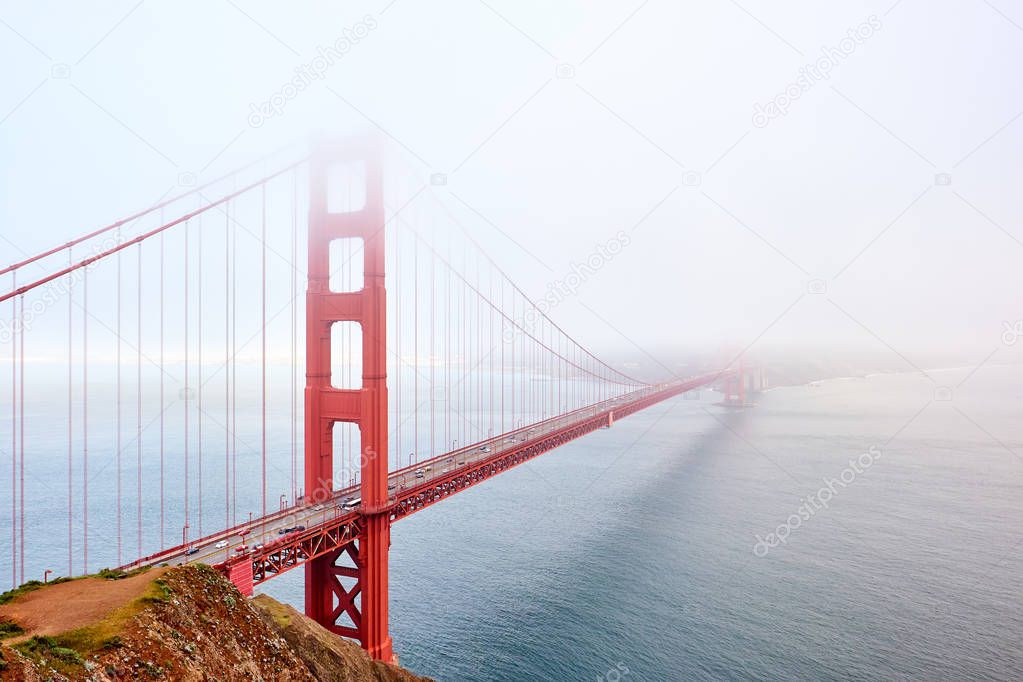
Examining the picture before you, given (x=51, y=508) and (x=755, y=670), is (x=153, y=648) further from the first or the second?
(x=51, y=508)

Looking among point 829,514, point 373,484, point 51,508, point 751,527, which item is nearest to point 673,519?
point 751,527

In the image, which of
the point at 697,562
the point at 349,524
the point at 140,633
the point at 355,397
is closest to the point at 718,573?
the point at 697,562

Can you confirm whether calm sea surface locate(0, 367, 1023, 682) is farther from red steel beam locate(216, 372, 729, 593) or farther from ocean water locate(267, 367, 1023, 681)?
red steel beam locate(216, 372, 729, 593)

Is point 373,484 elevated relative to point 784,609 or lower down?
elevated

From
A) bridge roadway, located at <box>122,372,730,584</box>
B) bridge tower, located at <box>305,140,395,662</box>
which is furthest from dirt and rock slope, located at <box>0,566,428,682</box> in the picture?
bridge tower, located at <box>305,140,395,662</box>

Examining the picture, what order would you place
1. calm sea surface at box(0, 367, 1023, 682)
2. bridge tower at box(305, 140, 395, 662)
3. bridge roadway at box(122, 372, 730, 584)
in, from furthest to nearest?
1. calm sea surface at box(0, 367, 1023, 682)
2. bridge tower at box(305, 140, 395, 662)
3. bridge roadway at box(122, 372, 730, 584)

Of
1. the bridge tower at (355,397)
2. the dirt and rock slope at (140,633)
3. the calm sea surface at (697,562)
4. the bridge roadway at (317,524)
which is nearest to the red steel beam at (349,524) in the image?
the bridge roadway at (317,524)

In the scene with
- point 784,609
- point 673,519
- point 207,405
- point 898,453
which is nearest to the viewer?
point 784,609
